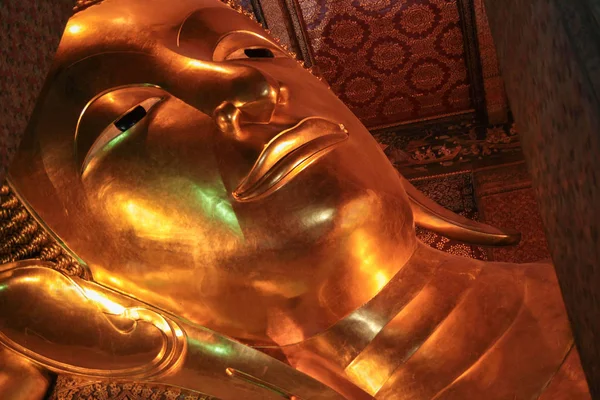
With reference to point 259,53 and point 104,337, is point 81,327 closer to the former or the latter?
point 104,337

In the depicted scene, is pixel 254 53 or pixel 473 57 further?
pixel 473 57

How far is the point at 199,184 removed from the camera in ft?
3.32

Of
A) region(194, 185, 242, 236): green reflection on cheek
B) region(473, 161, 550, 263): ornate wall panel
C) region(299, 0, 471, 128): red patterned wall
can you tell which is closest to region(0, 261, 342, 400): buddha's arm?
region(194, 185, 242, 236): green reflection on cheek

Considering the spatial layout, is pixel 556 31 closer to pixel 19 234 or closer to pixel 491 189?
pixel 19 234

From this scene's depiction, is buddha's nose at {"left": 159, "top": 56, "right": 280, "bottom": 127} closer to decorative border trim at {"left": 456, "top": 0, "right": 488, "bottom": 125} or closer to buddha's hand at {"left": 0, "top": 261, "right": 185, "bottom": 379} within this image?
buddha's hand at {"left": 0, "top": 261, "right": 185, "bottom": 379}

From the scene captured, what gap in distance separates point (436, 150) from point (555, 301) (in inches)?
45.5

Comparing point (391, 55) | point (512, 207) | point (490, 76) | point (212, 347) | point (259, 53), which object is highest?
point (259, 53)

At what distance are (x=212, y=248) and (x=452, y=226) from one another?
49 centimetres

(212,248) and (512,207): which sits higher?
(212,248)

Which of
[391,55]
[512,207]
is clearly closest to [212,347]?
[512,207]

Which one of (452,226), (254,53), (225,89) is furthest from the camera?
(452,226)

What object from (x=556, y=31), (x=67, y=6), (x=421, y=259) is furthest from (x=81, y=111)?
(x=556, y=31)

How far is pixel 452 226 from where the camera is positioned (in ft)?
4.25

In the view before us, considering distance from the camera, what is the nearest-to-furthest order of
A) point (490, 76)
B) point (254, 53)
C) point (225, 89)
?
1. point (225, 89)
2. point (254, 53)
3. point (490, 76)
